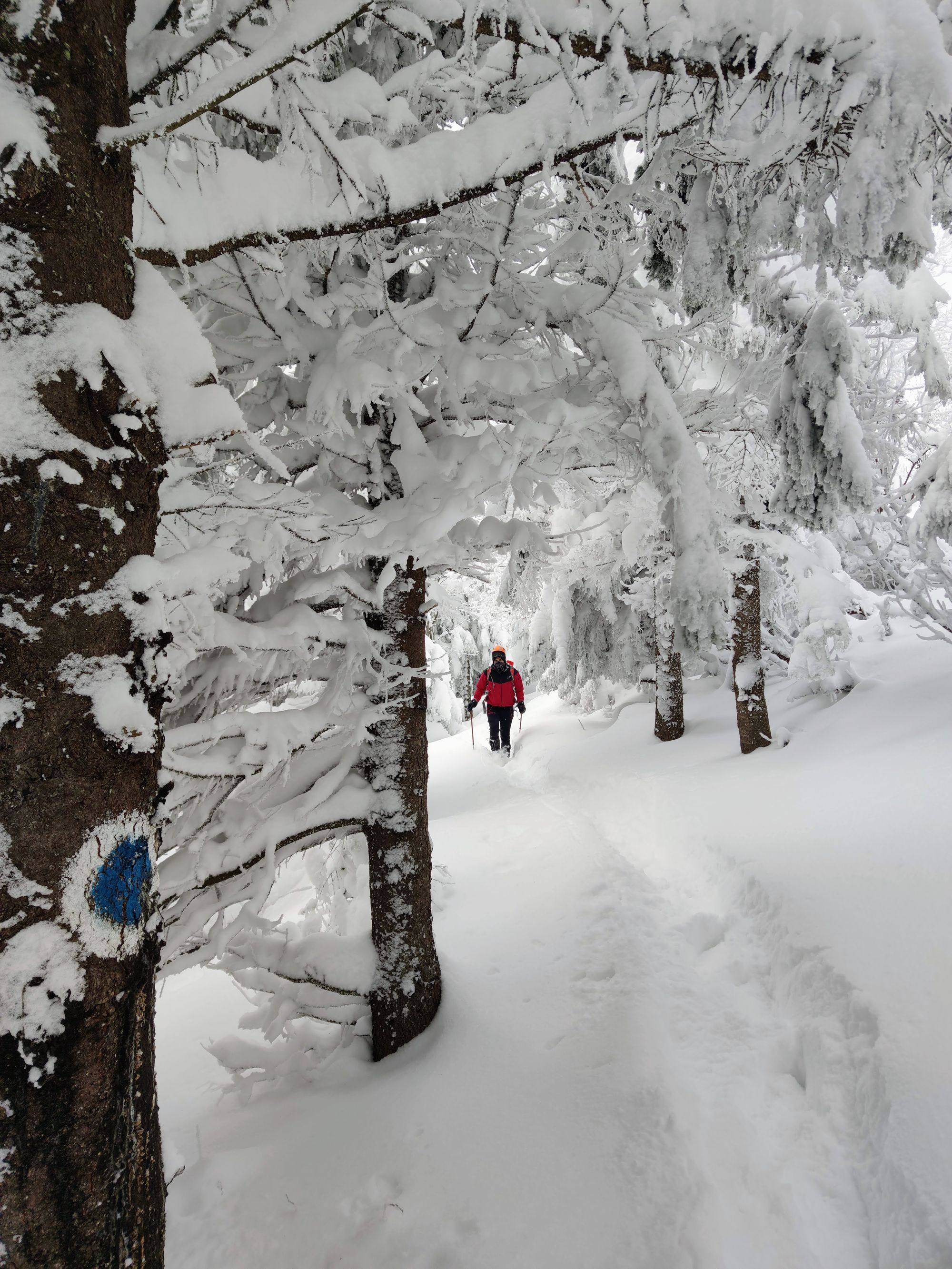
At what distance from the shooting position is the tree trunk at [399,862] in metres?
3.76

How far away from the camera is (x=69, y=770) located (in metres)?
1.40

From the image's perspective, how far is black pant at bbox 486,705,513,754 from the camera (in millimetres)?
13648

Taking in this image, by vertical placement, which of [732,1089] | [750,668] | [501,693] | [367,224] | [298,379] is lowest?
[732,1089]

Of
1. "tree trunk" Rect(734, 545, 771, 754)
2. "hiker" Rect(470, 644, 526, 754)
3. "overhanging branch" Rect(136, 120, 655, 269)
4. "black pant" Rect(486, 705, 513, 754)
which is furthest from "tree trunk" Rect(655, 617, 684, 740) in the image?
"overhanging branch" Rect(136, 120, 655, 269)

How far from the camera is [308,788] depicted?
3688mm

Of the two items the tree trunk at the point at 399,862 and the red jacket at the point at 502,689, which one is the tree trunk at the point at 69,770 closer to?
the tree trunk at the point at 399,862

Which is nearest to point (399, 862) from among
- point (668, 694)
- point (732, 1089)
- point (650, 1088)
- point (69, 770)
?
point (650, 1088)

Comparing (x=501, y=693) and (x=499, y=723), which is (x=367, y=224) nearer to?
(x=501, y=693)

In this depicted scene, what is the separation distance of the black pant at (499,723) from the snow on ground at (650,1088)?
24.5 feet

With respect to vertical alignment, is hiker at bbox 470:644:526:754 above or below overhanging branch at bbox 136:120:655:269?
below

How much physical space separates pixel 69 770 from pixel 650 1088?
125 inches

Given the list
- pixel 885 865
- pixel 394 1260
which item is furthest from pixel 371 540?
pixel 885 865

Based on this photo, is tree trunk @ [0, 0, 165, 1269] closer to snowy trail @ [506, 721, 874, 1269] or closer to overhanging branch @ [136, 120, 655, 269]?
overhanging branch @ [136, 120, 655, 269]

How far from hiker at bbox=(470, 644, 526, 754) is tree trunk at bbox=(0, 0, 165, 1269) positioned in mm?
11781
